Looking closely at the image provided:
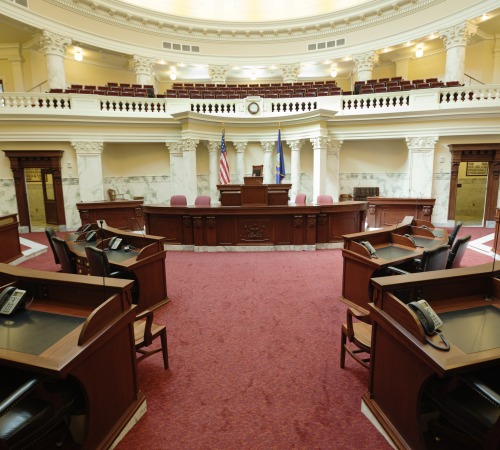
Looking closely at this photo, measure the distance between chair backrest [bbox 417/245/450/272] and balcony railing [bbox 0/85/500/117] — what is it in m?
8.39

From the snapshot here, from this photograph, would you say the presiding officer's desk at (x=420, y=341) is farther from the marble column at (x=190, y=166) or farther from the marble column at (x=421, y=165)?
the marble column at (x=190, y=166)

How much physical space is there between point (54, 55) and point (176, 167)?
6654mm

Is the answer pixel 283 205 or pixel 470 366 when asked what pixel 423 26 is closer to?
pixel 283 205

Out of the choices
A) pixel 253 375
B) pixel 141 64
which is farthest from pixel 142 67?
pixel 253 375

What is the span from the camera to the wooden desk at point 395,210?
30.4ft

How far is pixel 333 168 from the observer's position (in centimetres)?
1206

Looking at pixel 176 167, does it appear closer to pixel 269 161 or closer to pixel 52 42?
pixel 269 161

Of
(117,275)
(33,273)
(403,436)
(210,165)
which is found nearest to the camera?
(403,436)

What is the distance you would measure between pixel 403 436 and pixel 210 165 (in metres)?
11.0

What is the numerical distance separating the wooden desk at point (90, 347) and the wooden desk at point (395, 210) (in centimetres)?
902

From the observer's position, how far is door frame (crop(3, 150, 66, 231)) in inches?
411

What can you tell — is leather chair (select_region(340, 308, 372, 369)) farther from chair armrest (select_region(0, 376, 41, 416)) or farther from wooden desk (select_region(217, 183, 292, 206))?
wooden desk (select_region(217, 183, 292, 206))

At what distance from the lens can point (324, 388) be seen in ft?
8.82

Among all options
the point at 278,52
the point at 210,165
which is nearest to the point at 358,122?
the point at 210,165
